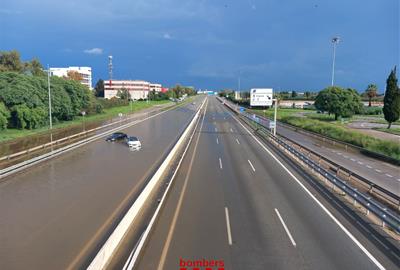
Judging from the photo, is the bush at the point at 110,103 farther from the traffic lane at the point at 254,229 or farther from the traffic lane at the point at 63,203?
the traffic lane at the point at 254,229

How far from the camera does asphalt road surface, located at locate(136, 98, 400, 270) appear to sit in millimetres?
10047

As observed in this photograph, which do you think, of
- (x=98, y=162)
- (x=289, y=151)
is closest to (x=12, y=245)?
(x=98, y=162)

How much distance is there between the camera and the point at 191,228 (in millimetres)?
12453

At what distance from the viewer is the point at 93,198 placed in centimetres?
1650

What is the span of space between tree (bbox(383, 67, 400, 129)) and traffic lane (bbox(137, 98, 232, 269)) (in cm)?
4819

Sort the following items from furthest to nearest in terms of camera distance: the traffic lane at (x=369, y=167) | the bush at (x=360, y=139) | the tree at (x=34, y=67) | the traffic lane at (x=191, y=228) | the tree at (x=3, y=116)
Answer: the tree at (x=34, y=67) < the tree at (x=3, y=116) < the bush at (x=360, y=139) < the traffic lane at (x=369, y=167) < the traffic lane at (x=191, y=228)

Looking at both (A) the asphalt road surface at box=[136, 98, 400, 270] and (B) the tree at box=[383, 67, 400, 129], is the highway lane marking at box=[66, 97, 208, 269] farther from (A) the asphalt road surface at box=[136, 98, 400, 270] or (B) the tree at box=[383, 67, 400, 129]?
(B) the tree at box=[383, 67, 400, 129]

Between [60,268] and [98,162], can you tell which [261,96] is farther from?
[60,268]

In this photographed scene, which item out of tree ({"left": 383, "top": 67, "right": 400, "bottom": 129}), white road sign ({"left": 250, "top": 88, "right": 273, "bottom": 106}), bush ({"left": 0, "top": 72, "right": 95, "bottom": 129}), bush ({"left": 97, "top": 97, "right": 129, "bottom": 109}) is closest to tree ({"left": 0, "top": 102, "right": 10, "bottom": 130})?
bush ({"left": 0, "top": 72, "right": 95, "bottom": 129})

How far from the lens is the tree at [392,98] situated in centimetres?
5484

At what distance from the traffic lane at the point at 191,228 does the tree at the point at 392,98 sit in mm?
48191

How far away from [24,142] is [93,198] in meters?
27.3

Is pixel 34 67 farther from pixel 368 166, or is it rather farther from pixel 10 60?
pixel 368 166

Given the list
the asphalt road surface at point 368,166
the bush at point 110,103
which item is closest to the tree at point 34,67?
the bush at point 110,103
